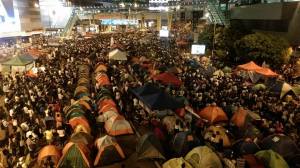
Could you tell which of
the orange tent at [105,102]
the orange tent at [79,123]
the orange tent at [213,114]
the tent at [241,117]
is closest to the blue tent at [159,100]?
the orange tent at [213,114]

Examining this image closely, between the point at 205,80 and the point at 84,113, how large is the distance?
28.8 feet

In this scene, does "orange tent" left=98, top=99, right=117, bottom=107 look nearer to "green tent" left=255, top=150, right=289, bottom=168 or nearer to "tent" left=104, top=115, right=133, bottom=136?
"tent" left=104, top=115, right=133, bottom=136

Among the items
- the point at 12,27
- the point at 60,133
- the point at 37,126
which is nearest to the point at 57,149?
the point at 60,133

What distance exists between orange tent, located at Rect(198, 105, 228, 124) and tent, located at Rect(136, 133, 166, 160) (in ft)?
11.7

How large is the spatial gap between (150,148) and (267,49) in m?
16.9

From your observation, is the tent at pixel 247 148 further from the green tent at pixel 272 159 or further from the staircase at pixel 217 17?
the staircase at pixel 217 17

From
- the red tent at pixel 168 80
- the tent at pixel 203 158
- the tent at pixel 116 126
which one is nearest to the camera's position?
the tent at pixel 203 158

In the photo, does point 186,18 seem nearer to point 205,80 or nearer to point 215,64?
point 215,64

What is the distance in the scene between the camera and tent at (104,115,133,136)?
47.0 ft

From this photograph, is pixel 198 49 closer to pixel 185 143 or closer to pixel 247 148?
pixel 185 143

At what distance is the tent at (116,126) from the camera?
14.3 metres

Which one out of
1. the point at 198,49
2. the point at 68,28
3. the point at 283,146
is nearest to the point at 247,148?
the point at 283,146

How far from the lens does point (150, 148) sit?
478 inches

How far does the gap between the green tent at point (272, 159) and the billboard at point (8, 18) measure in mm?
41784
